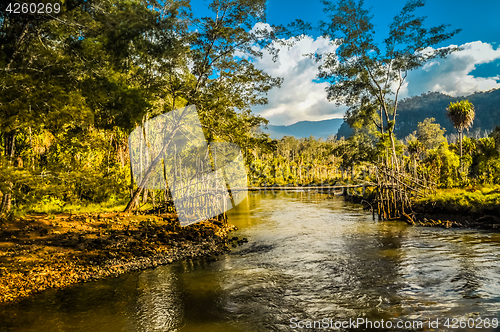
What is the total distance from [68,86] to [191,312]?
5.93 metres

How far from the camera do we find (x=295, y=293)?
6910 millimetres

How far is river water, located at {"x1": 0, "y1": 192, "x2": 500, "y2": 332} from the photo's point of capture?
5.49 meters

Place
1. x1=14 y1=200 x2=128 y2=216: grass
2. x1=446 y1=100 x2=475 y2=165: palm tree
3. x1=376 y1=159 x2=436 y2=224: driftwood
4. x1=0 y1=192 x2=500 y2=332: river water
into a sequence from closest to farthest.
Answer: x1=0 y1=192 x2=500 y2=332: river water
x1=14 y1=200 x2=128 y2=216: grass
x1=376 y1=159 x2=436 y2=224: driftwood
x1=446 y1=100 x2=475 y2=165: palm tree

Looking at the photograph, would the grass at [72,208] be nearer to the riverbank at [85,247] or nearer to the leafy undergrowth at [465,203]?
the riverbank at [85,247]

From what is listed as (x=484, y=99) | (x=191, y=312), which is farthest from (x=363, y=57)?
(x=484, y=99)

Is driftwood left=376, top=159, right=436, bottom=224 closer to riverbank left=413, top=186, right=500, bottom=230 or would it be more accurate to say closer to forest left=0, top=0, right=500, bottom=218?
riverbank left=413, top=186, right=500, bottom=230

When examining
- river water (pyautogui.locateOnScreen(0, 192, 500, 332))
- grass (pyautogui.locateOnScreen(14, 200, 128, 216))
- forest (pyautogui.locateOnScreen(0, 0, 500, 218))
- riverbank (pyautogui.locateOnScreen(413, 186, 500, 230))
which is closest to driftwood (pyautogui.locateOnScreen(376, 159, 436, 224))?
riverbank (pyautogui.locateOnScreen(413, 186, 500, 230))

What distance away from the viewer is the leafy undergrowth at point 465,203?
13.2m

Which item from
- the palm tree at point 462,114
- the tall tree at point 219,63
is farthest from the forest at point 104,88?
the palm tree at point 462,114

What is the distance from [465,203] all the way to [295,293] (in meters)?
11.9

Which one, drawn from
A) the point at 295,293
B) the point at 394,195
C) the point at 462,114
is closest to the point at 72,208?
the point at 295,293

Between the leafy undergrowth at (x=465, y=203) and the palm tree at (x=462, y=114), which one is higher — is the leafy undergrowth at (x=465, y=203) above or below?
below

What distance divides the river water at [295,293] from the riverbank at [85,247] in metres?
0.50

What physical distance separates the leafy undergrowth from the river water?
287 centimetres
